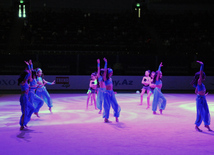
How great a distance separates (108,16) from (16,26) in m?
8.74

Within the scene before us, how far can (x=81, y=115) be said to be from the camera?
11719 mm

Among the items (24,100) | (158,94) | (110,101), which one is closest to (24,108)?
(24,100)

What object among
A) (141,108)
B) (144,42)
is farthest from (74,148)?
(144,42)

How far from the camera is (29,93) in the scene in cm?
1034

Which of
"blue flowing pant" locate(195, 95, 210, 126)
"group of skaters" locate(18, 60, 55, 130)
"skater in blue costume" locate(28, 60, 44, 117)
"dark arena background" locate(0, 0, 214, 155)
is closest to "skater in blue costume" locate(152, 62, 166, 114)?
"dark arena background" locate(0, 0, 214, 155)

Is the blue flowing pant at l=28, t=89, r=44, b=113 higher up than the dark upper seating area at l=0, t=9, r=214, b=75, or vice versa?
the dark upper seating area at l=0, t=9, r=214, b=75

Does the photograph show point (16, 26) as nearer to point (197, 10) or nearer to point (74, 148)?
point (197, 10)

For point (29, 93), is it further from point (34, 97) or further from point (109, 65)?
point (109, 65)

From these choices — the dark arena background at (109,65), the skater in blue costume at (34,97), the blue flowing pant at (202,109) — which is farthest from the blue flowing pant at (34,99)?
the blue flowing pant at (202,109)

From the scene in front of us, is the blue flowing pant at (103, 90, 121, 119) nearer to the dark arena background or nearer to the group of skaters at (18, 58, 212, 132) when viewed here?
the group of skaters at (18, 58, 212, 132)

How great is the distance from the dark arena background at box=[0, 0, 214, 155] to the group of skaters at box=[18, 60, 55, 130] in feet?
1.41

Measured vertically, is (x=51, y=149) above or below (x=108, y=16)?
below

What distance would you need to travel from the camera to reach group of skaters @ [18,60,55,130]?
8852 millimetres

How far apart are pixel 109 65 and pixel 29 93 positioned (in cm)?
1329
